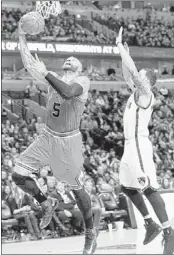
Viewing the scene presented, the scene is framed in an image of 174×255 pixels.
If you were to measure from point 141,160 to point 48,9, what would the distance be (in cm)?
195

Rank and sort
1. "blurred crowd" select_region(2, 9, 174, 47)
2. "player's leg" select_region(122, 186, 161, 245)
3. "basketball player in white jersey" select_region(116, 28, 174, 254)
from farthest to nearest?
1. "blurred crowd" select_region(2, 9, 174, 47)
2. "player's leg" select_region(122, 186, 161, 245)
3. "basketball player in white jersey" select_region(116, 28, 174, 254)

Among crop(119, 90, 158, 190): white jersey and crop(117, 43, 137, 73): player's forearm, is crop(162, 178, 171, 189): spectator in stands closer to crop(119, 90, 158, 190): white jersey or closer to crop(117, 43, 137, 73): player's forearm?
crop(119, 90, 158, 190): white jersey

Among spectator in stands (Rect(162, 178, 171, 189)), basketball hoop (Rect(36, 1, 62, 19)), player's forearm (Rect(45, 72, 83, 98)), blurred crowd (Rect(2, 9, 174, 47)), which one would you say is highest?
basketball hoop (Rect(36, 1, 62, 19))

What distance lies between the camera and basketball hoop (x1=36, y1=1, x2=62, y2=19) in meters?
6.96

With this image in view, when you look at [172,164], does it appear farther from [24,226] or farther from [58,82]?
[58,82]

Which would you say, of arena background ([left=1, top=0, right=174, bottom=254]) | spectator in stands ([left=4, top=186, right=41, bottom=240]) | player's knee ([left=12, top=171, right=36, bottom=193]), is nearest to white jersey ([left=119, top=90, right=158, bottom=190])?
player's knee ([left=12, top=171, right=36, bottom=193])

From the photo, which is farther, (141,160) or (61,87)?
(141,160)

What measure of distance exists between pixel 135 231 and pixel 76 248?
1.95m

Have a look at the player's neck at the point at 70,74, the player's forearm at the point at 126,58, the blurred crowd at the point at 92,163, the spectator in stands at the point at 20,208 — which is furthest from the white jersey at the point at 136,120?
the spectator in stands at the point at 20,208

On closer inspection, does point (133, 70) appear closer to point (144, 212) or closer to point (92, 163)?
point (144, 212)

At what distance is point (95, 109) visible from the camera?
15.7 metres

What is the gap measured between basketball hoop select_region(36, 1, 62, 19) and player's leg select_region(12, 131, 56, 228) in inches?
53.0

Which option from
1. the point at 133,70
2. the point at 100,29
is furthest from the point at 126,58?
the point at 100,29

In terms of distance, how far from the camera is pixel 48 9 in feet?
22.9
